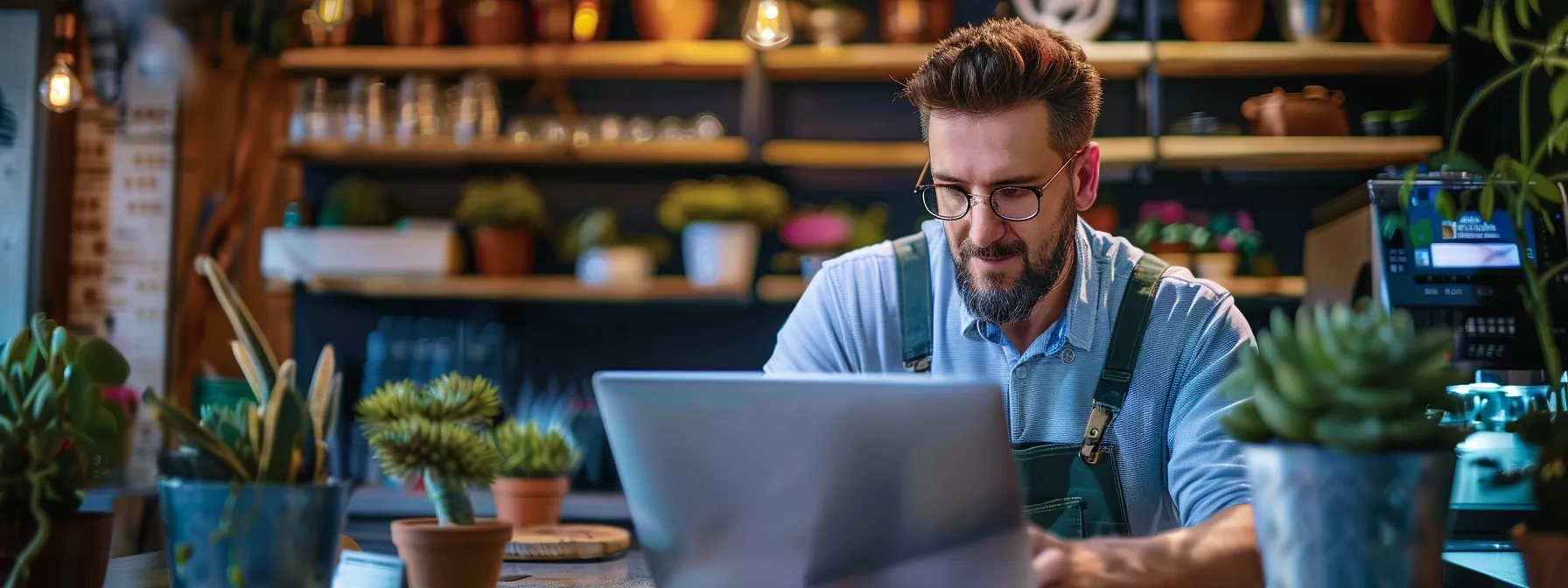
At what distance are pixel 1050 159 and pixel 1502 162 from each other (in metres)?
0.61

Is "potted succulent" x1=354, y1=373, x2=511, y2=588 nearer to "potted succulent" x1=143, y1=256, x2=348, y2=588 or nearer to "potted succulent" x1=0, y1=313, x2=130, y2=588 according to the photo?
"potted succulent" x1=143, y1=256, x2=348, y2=588

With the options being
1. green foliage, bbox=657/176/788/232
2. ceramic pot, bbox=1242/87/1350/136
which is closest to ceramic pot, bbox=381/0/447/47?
green foliage, bbox=657/176/788/232

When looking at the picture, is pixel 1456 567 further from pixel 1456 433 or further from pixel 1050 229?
pixel 1050 229

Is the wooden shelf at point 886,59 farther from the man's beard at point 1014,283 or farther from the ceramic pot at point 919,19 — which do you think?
the man's beard at point 1014,283

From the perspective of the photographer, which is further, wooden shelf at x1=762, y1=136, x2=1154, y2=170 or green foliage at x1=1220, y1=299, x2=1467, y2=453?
wooden shelf at x1=762, y1=136, x2=1154, y2=170

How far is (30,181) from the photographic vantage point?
3.52m

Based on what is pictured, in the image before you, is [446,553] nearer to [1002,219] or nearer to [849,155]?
[1002,219]

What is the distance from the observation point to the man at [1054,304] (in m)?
1.54

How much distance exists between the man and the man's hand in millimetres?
474

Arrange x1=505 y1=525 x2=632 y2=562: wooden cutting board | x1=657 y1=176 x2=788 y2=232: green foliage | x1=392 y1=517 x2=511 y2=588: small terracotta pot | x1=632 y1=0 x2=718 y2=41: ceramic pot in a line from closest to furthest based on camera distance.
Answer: x1=392 y1=517 x2=511 y2=588: small terracotta pot → x1=505 y1=525 x2=632 y2=562: wooden cutting board → x1=657 y1=176 x2=788 y2=232: green foliage → x1=632 y1=0 x2=718 y2=41: ceramic pot

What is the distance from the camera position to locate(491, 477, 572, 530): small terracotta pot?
1407 mm

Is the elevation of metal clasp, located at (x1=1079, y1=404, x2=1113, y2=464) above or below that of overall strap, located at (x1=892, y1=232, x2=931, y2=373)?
below

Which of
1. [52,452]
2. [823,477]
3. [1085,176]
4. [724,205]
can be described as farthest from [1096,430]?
[724,205]

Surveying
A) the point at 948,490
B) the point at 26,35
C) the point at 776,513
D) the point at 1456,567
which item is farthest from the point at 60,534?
the point at 26,35
